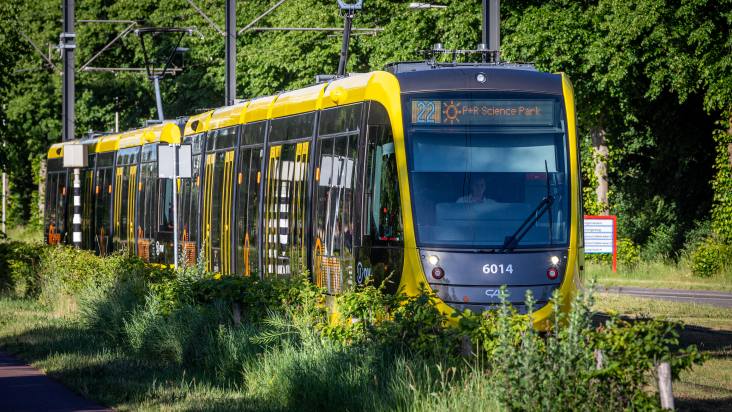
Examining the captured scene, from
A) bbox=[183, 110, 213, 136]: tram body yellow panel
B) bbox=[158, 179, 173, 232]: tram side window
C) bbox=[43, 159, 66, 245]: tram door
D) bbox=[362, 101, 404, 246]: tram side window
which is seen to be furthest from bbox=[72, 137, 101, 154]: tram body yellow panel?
bbox=[362, 101, 404, 246]: tram side window

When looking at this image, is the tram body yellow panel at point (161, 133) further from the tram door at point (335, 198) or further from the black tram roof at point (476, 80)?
the black tram roof at point (476, 80)

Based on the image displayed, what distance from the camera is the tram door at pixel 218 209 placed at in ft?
56.1

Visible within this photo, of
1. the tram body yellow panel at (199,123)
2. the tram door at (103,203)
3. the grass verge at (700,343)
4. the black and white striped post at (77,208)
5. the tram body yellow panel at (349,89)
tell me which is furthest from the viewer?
the tram door at (103,203)

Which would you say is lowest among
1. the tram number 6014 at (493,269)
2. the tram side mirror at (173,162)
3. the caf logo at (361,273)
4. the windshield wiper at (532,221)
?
the caf logo at (361,273)

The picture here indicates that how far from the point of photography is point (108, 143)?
26062mm

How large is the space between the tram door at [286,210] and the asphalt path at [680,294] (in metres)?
8.92

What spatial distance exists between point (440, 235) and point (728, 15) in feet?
48.4

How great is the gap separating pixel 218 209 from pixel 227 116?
170 cm

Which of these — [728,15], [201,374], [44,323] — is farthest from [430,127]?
[728,15]

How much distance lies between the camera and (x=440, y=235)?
10383mm

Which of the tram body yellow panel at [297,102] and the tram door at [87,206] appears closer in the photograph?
the tram body yellow panel at [297,102]

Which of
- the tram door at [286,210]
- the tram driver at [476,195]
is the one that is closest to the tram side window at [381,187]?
the tram driver at [476,195]

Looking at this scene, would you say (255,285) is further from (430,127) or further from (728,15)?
(728,15)

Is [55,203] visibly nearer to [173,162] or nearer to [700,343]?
[173,162]
